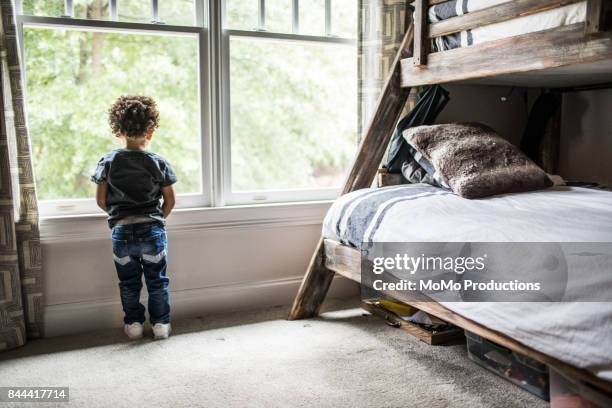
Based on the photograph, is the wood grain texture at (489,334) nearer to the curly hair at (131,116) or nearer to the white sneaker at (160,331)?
the white sneaker at (160,331)

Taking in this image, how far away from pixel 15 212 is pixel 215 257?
0.86 meters

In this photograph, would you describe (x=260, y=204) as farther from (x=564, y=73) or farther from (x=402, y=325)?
(x=564, y=73)

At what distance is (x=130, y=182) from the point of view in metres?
2.08

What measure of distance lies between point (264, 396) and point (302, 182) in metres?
1.37

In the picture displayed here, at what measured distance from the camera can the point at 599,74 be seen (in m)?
2.03

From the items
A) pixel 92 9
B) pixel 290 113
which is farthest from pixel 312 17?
pixel 92 9

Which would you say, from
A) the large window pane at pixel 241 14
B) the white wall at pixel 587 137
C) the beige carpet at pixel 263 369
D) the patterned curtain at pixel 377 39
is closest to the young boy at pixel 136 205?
the beige carpet at pixel 263 369

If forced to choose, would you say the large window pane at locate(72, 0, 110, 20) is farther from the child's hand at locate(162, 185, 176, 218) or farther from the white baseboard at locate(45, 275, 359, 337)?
the white baseboard at locate(45, 275, 359, 337)

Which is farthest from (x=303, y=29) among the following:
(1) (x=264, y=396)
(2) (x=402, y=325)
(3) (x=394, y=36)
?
(1) (x=264, y=396)

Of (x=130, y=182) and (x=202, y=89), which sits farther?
(x=202, y=89)

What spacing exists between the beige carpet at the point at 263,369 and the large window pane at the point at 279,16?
1.44m

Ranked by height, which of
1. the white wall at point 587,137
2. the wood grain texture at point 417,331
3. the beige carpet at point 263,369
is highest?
the white wall at point 587,137

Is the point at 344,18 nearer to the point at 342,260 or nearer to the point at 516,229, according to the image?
the point at 342,260

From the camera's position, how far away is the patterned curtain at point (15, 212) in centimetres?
199
